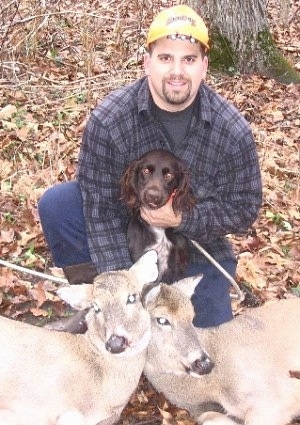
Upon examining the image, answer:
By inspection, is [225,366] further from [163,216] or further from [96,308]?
[163,216]

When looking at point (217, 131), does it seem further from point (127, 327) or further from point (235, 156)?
point (127, 327)

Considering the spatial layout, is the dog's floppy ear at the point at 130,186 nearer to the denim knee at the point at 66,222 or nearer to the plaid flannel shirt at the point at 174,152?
the plaid flannel shirt at the point at 174,152

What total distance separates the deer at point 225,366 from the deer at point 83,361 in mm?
147

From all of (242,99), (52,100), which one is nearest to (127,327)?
(52,100)

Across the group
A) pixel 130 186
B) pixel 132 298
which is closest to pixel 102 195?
Answer: pixel 130 186

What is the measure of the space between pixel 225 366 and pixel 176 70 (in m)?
1.96

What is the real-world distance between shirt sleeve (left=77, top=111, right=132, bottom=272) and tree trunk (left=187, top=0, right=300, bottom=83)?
4.90 metres

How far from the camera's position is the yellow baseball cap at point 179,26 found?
186 inches

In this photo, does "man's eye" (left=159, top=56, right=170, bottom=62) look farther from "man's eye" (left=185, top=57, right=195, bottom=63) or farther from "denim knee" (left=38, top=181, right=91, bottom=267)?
"denim knee" (left=38, top=181, right=91, bottom=267)

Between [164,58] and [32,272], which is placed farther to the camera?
[32,272]

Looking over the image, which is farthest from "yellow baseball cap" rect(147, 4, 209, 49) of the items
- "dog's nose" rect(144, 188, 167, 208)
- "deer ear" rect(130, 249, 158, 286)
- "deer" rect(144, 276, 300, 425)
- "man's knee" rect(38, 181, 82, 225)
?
"deer" rect(144, 276, 300, 425)

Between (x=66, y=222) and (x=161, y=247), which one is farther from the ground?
(x=66, y=222)

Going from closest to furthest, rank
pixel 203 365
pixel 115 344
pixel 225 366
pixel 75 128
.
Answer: pixel 115 344 < pixel 203 365 < pixel 225 366 < pixel 75 128

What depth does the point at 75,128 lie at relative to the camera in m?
7.85
